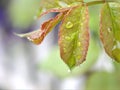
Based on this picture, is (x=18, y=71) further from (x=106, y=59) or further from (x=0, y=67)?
(x=106, y=59)

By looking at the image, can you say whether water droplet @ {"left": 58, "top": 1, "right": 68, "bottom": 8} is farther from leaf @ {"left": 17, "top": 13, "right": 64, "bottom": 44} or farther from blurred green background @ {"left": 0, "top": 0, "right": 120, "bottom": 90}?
blurred green background @ {"left": 0, "top": 0, "right": 120, "bottom": 90}

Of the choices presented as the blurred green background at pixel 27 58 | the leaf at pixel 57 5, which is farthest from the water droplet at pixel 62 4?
the blurred green background at pixel 27 58

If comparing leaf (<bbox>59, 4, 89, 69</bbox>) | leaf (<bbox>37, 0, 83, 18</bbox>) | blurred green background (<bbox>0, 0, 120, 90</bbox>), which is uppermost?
leaf (<bbox>37, 0, 83, 18</bbox>)

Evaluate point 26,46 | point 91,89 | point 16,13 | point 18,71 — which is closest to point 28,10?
point 16,13

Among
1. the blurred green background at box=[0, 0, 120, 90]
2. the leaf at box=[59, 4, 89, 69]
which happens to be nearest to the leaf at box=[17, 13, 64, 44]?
the leaf at box=[59, 4, 89, 69]

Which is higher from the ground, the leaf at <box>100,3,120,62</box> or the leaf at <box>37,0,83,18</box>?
the leaf at <box>37,0,83,18</box>
